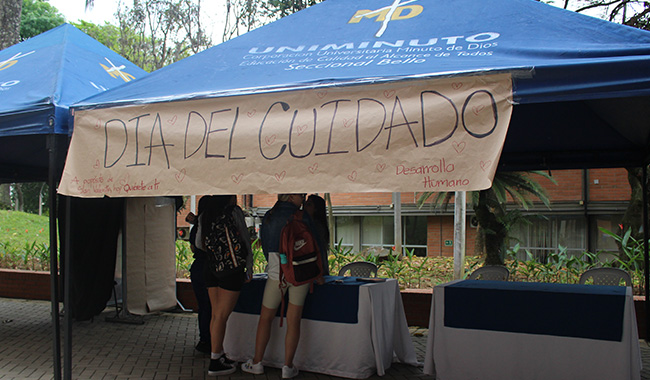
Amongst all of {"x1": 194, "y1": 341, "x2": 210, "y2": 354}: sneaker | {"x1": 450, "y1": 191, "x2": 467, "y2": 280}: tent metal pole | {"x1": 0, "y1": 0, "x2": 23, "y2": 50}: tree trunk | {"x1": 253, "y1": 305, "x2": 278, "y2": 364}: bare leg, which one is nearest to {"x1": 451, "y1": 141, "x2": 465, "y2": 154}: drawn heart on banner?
{"x1": 253, "y1": 305, "x2": 278, "y2": 364}: bare leg

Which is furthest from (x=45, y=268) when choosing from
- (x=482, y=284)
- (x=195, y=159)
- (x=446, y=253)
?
(x=446, y=253)

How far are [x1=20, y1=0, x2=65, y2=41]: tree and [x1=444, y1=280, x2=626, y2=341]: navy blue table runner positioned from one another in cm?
2959

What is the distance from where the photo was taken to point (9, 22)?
461 inches

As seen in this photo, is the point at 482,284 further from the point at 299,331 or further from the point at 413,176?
the point at 413,176

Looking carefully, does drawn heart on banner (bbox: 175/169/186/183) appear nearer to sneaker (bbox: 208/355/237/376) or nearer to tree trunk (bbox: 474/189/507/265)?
sneaker (bbox: 208/355/237/376)

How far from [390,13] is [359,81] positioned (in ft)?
5.79

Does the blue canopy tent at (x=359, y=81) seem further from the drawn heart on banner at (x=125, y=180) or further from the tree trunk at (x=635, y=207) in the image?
the tree trunk at (x=635, y=207)

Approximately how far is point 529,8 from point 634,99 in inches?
46.0

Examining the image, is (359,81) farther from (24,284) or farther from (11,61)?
(24,284)

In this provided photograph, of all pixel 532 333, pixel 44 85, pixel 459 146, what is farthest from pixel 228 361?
pixel 459 146

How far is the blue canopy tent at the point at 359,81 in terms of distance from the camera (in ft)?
11.6

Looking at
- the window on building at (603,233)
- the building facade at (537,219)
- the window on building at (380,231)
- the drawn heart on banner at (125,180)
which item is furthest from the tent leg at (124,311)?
the window on building at (603,233)

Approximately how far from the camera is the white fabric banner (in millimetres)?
3514

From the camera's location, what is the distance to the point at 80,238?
746 centimetres
